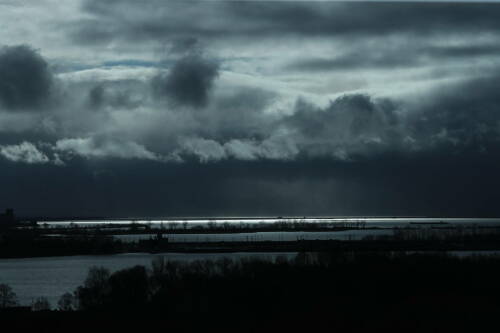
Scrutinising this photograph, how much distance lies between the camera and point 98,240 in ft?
193

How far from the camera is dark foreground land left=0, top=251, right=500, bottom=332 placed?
44.0 ft

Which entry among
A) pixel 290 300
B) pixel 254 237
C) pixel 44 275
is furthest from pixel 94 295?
pixel 254 237

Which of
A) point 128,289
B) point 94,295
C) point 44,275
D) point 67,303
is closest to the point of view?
point 94,295

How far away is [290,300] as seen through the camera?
53.8 ft

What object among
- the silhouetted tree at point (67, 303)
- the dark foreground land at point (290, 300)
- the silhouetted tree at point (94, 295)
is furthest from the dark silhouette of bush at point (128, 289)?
the silhouetted tree at point (67, 303)

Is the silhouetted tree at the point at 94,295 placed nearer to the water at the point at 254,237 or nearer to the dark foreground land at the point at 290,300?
the dark foreground land at the point at 290,300

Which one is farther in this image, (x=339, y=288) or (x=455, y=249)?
(x=455, y=249)

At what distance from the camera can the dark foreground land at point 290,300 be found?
13.4 metres

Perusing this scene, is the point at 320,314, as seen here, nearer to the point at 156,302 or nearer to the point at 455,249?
the point at 156,302

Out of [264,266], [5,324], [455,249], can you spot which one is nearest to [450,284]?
[264,266]

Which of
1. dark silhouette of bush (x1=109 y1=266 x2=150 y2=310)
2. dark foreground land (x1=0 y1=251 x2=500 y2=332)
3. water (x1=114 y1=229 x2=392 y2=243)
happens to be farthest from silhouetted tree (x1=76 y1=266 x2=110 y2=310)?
water (x1=114 y1=229 x2=392 y2=243)

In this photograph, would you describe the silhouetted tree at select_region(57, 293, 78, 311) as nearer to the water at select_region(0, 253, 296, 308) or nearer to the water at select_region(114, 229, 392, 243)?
the water at select_region(0, 253, 296, 308)

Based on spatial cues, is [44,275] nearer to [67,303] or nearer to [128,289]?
[67,303]

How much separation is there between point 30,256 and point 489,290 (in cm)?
3785
